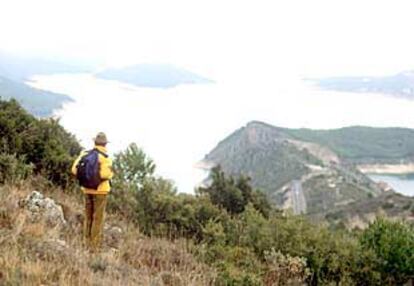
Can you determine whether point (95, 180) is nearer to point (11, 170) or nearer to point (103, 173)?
point (103, 173)

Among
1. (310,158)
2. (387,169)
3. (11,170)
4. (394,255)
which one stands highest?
(310,158)

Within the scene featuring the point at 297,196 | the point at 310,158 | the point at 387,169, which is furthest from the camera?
the point at 387,169

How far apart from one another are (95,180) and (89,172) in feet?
0.37

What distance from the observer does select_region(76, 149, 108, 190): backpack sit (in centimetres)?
689

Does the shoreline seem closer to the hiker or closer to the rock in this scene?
the rock

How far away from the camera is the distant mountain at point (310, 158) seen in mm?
89938

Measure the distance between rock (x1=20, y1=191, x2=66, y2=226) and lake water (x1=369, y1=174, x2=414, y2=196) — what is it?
12972 centimetres

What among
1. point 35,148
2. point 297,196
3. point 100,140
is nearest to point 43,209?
point 100,140

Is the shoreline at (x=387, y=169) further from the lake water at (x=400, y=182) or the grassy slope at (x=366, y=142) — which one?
the lake water at (x=400, y=182)

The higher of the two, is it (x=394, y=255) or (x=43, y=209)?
(x=43, y=209)

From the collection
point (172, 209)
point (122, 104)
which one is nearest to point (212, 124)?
point (122, 104)

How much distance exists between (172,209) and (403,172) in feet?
492

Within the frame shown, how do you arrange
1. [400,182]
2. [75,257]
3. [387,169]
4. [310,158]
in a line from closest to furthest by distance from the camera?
[75,257] → [310,158] → [400,182] → [387,169]

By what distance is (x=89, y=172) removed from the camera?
689cm
